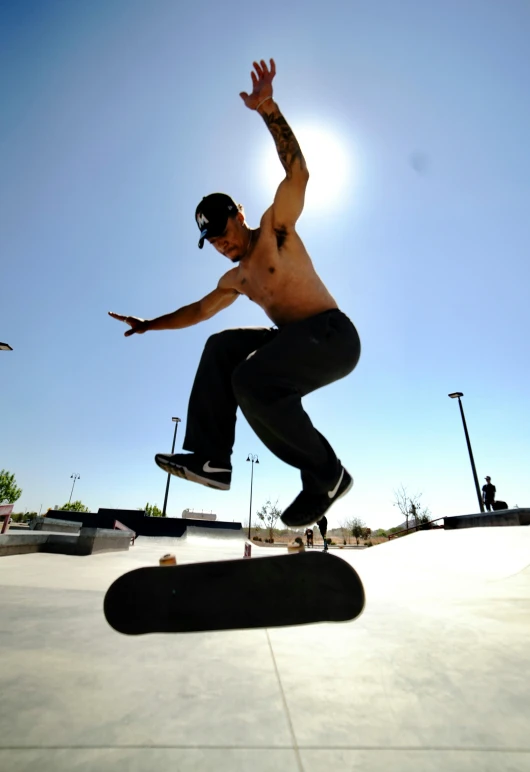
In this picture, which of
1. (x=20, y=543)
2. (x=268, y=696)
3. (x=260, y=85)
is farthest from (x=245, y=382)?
(x=20, y=543)

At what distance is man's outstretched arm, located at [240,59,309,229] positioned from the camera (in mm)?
2328

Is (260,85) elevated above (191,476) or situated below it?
above

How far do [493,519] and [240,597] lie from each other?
1717 centimetres

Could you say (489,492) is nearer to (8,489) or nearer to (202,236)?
(202,236)

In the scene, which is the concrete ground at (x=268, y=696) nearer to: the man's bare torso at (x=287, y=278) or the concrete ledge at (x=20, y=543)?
the man's bare torso at (x=287, y=278)

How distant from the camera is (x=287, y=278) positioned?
248cm

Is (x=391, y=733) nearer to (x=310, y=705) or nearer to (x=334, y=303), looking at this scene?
(x=310, y=705)

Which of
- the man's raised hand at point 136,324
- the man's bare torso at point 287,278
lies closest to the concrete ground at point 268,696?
the man's bare torso at point 287,278

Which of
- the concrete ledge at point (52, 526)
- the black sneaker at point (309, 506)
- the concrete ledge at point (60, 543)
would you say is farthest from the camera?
the concrete ledge at point (52, 526)

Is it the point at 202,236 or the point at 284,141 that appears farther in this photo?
the point at 202,236

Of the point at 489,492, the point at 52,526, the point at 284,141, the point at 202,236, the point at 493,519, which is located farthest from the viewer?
the point at 52,526

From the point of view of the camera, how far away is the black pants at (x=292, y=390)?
216 cm

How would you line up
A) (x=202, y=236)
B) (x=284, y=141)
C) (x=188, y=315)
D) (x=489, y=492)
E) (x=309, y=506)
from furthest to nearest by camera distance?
(x=489, y=492), (x=188, y=315), (x=202, y=236), (x=284, y=141), (x=309, y=506)

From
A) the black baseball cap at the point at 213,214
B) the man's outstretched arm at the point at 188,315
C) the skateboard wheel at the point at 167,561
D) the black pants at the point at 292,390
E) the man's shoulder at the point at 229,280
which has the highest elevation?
the black baseball cap at the point at 213,214
